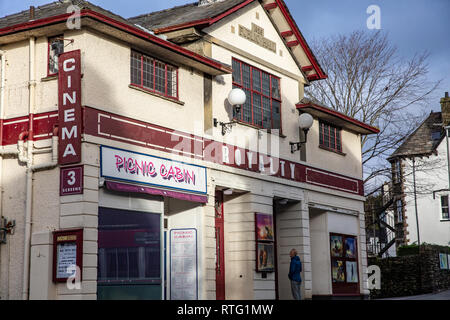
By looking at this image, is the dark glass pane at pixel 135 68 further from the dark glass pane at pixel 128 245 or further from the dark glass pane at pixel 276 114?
the dark glass pane at pixel 276 114

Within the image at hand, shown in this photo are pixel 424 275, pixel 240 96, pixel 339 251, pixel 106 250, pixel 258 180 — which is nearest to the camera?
pixel 106 250

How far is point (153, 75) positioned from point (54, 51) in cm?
264

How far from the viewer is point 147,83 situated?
18.2 meters

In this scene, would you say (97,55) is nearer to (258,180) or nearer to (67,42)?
(67,42)

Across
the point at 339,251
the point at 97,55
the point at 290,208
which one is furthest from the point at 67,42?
the point at 339,251

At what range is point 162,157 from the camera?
17984 mm

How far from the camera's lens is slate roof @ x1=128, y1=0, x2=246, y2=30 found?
21047mm

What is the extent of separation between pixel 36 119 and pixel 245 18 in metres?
8.54

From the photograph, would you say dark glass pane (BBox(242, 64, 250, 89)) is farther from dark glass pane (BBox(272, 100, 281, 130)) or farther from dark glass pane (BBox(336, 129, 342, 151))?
dark glass pane (BBox(336, 129, 342, 151))

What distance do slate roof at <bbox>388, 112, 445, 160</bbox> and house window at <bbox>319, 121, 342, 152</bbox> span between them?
21419mm

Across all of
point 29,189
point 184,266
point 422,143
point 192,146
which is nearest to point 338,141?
point 192,146

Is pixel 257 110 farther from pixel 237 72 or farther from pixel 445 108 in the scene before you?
pixel 445 108

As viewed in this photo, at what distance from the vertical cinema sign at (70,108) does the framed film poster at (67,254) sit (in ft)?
5.25

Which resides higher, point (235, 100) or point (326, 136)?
point (326, 136)
